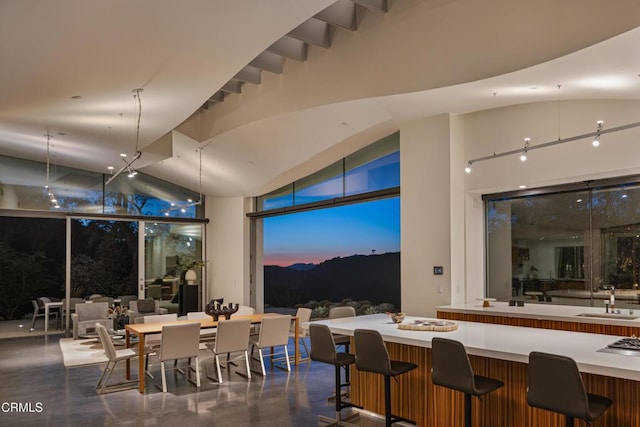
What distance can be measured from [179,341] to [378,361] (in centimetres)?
289

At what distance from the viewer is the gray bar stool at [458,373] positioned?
3506 mm

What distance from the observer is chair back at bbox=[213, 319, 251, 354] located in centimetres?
639

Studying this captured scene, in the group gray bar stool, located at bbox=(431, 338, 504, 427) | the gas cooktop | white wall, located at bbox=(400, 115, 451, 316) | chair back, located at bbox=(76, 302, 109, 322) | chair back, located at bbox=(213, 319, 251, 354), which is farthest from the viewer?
chair back, located at bbox=(76, 302, 109, 322)

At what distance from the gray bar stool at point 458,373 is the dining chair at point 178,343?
11.1ft

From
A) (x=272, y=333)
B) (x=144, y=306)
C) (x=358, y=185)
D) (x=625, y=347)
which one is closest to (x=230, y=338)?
(x=272, y=333)

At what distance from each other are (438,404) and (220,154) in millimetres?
6681

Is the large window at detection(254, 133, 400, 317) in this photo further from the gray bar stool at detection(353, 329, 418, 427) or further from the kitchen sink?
the gray bar stool at detection(353, 329, 418, 427)

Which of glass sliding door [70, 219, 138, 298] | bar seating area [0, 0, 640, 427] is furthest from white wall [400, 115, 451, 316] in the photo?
glass sliding door [70, 219, 138, 298]

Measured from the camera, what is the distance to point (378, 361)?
165 inches

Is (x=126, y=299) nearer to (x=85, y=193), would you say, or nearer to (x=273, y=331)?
(x=85, y=193)

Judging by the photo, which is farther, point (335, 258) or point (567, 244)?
point (335, 258)

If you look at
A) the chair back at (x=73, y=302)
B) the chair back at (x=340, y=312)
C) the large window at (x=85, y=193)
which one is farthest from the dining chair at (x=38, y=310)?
the chair back at (x=340, y=312)

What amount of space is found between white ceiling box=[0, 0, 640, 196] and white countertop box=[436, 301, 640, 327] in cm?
236

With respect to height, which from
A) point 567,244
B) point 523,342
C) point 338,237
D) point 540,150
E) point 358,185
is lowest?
point 523,342
